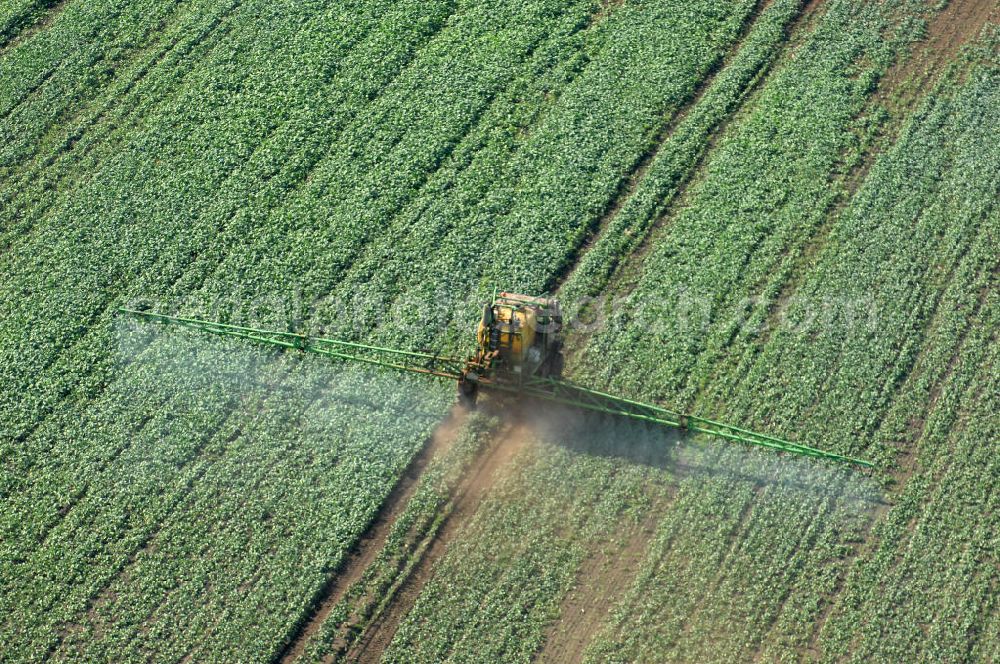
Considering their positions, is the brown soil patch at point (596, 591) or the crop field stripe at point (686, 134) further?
the crop field stripe at point (686, 134)

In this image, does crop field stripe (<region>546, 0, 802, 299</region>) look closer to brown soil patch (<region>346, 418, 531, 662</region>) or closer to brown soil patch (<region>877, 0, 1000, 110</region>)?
brown soil patch (<region>877, 0, 1000, 110</region>)

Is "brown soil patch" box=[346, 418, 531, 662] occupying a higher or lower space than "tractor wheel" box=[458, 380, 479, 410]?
lower

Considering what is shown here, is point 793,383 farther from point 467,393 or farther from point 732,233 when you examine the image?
point 467,393

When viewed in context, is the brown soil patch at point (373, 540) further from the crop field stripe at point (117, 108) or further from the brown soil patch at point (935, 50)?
the brown soil patch at point (935, 50)

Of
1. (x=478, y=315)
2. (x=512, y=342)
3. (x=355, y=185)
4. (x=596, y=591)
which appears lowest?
(x=596, y=591)

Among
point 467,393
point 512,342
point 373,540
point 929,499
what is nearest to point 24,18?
point 467,393

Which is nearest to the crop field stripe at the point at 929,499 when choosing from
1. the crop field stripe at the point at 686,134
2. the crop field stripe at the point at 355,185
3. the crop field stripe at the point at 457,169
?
the crop field stripe at the point at 686,134

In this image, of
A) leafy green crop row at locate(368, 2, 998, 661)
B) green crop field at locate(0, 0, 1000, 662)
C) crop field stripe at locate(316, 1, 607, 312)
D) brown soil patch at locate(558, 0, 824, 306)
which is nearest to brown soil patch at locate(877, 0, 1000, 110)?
green crop field at locate(0, 0, 1000, 662)
